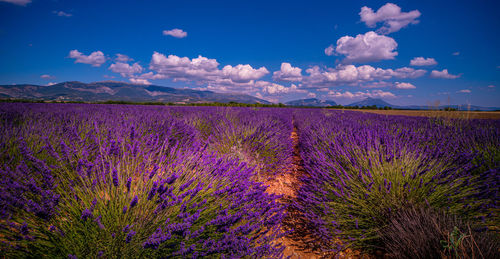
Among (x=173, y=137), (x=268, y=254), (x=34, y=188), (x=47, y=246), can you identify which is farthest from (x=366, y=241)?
(x=173, y=137)

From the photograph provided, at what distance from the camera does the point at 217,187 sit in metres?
1.40

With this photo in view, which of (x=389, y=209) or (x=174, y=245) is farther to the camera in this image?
(x=389, y=209)

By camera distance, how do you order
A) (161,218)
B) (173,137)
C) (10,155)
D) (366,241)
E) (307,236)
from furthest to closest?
(173,137) → (10,155) → (307,236) → (366,241) → (161,218)

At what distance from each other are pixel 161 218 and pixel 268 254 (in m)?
0.71

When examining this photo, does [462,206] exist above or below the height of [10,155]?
below

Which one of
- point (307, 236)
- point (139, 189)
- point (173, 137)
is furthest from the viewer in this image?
point (173, 137)

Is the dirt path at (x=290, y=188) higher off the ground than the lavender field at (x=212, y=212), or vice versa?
the lavender field at (x=212, y=212)

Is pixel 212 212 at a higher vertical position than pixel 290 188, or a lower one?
higher

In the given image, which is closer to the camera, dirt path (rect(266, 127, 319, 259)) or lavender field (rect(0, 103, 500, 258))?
lavender field (rect(0, 103, 500, 258))

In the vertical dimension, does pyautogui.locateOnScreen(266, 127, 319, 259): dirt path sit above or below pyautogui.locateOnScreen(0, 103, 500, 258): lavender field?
below

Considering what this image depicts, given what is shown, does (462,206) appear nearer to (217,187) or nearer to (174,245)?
(217,187)

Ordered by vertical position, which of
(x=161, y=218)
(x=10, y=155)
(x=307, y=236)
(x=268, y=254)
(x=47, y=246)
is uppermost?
(x=10, y=155)

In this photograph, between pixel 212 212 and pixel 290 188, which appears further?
pixel 290 188

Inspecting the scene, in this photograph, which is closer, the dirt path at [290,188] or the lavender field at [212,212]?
the lavender field at [212,212]
